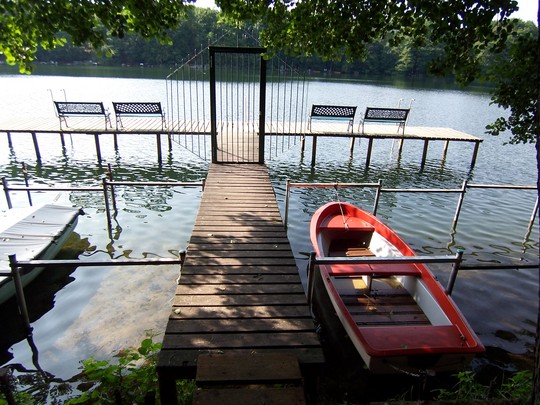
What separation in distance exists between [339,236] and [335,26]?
167 inches

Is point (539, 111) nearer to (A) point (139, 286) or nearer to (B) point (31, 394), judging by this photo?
(B) point (31, 394)

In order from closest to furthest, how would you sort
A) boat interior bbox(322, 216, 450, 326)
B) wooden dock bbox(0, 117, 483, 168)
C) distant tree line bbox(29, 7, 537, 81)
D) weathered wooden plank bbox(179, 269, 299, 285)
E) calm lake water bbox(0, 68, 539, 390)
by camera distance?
weathered wooden plank bbox(179, 269, 299, 285), boat interior bbox(322, 216, 450, 326), calm lake water bbox(0, 68, 539, 390), wooden dock bbox(0, 117, 483, 168), distant tree line bbox(29, 7, 537, 81)

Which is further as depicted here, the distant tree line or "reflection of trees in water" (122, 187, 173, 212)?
the distant tree line

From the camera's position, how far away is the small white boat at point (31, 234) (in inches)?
253

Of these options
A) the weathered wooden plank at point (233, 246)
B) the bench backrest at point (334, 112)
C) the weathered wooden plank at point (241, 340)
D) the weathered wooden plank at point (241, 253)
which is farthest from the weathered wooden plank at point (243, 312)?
the bench backrest at point (334, 112)

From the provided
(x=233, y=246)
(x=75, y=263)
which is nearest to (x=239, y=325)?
(x=233, y=246)

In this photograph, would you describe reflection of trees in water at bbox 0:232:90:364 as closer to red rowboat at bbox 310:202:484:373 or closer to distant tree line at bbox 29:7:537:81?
red rowboat at bbox 310:202:484:373

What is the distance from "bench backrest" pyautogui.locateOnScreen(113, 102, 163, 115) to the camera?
15633 millimetres

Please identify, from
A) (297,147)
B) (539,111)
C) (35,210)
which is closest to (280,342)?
(539,111)

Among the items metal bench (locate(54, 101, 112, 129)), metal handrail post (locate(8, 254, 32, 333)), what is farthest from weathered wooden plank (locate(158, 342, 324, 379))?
metal bench (locate(54, 101, 112, 129))

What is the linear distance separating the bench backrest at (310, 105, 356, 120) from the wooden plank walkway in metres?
9.76

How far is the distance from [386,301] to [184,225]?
20.4 ft

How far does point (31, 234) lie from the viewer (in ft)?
24.7

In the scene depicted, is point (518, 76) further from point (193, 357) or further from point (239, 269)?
point (193, 357)
